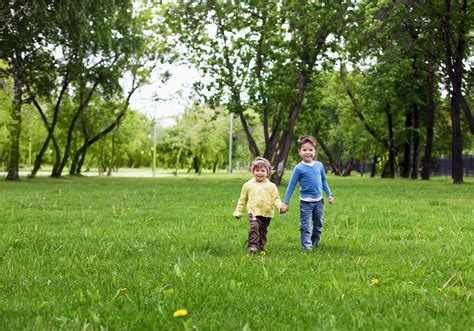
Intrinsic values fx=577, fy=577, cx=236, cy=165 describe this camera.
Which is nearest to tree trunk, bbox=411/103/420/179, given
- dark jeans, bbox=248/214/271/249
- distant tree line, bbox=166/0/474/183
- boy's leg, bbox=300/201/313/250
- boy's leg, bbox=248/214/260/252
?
distant tree line, bbox=166/0/474/183

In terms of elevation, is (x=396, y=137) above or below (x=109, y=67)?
below

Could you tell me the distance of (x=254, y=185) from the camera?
304 inches

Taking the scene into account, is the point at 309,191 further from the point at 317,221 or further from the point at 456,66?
the point at 456,66

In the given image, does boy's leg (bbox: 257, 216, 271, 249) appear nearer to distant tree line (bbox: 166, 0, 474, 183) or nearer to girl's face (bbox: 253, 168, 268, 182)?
girl's face (bbox: 253, 168, 268, 182)

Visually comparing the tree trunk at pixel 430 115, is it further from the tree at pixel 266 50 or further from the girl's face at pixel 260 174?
the girl's face at pixel 260 174

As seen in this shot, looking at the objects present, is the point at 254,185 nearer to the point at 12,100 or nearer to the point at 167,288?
the point at 167,288

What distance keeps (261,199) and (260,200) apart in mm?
20

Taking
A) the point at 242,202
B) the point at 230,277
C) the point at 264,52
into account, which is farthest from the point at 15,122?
the point at 230,277

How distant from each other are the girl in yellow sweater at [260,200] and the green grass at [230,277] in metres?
0.37

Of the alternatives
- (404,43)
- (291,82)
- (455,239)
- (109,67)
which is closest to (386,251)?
(455,239)

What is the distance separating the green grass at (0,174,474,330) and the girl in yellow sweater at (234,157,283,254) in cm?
37

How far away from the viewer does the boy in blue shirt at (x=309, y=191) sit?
7.85m

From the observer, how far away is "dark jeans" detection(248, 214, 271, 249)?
7.42m

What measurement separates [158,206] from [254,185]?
757 centimetres
